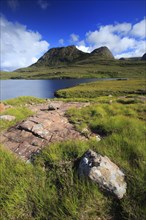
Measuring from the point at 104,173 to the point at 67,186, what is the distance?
925 millimetres

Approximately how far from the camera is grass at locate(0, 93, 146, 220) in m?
3.53

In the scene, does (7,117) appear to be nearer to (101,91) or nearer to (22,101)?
(22,101)

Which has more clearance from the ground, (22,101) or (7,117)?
(7,117)

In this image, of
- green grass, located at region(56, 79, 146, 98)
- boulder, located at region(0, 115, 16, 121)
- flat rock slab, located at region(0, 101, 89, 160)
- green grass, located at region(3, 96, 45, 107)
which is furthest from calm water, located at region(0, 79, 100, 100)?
flat rock slab, located at region(0, 101, 89, 160)

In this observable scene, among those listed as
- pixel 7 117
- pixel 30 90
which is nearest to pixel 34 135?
pixel 7 117

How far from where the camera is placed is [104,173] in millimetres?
4168

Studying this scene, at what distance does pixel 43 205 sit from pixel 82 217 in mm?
868

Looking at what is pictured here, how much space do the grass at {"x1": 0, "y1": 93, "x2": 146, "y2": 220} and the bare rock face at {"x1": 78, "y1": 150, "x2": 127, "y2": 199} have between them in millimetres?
142

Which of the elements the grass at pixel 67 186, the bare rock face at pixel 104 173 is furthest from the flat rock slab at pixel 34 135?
the bare rock face at pixel 104 173

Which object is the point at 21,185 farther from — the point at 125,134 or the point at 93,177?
the point at 125,134

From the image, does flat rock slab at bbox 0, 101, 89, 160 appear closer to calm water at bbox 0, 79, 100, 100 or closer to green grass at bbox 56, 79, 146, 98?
green grass at bbox 56, 79, 146, 98

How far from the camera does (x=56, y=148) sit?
538 centimetres

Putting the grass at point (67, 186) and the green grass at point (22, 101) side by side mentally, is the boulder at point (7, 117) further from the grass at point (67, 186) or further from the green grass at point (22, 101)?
the green grass at point (22, 101)

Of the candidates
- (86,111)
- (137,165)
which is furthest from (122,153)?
(86,111)
